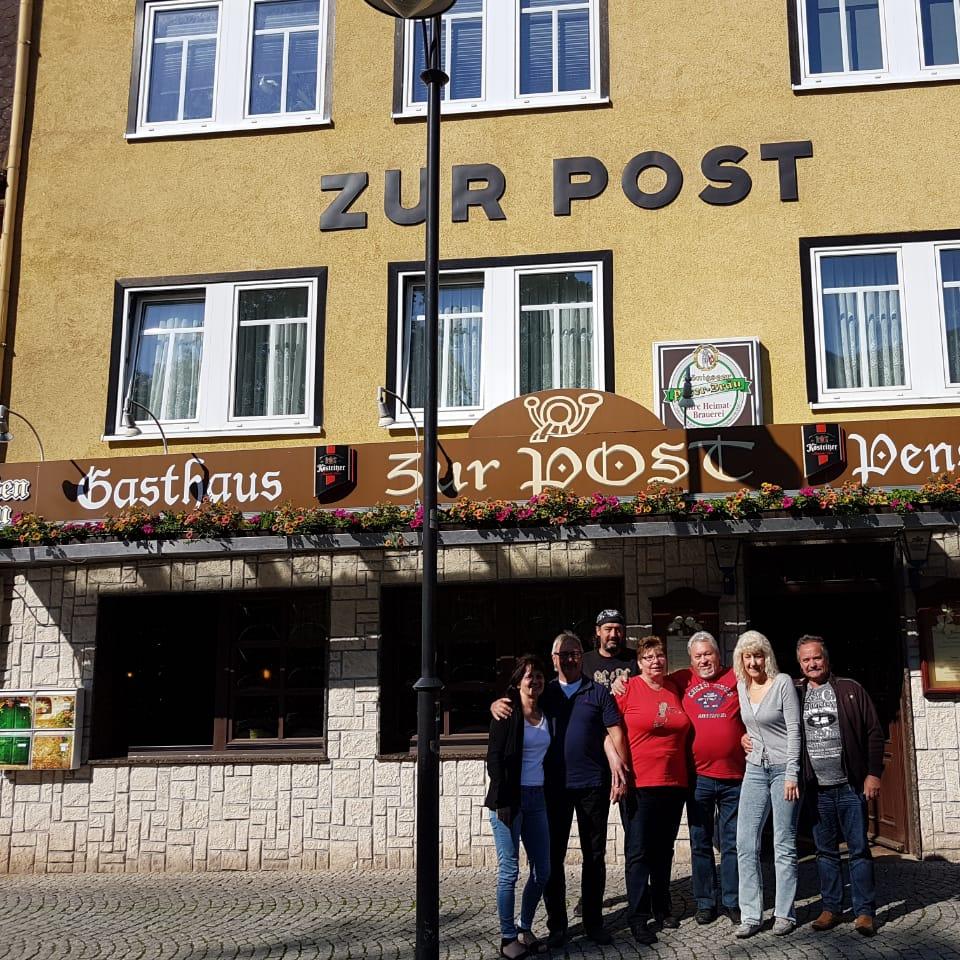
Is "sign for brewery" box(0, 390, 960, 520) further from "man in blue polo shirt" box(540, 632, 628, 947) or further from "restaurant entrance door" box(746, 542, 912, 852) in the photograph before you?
"man in blue polo shirt" box(540, 632, 628, 947)

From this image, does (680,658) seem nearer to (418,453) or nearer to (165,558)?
(418,453)

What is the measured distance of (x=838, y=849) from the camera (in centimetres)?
732

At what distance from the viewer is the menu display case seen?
10758mm

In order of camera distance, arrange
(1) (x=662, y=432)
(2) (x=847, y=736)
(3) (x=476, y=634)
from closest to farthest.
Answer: (2) (x=847, y=736) < (1) (x=662, y=432) < (3) (x=476, y=634)

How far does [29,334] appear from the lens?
1181 cm

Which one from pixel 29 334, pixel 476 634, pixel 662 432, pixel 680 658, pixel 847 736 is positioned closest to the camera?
pixel 847 736

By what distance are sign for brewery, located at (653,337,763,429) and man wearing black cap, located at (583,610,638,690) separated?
2829mm

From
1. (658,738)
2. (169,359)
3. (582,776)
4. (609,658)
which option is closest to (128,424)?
(169,359)

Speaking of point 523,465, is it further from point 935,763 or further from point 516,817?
point 935,763

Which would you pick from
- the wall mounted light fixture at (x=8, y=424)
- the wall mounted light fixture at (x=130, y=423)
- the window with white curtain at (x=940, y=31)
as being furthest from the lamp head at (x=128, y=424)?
the window with white curtain at (x=940, y=31)

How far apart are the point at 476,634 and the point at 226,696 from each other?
242 cm

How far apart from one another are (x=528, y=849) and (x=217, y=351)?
6417 millimetres

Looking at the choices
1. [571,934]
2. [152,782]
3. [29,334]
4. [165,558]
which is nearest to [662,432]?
[571,934]

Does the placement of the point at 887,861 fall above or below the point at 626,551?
below
